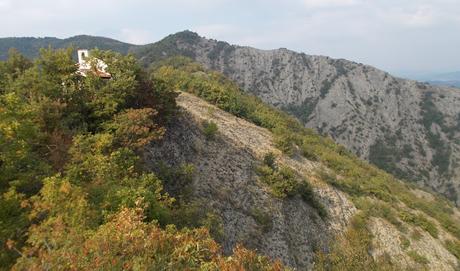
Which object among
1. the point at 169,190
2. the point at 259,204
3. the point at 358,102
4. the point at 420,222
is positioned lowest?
the point at 358,102

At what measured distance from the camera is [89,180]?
1744cm

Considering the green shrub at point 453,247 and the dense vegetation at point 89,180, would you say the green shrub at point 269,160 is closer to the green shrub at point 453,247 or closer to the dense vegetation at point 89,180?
the dense vegetation at point 89,180

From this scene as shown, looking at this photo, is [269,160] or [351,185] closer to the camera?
[269,160]

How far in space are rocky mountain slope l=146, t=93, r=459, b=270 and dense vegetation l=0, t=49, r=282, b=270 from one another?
2000 mm

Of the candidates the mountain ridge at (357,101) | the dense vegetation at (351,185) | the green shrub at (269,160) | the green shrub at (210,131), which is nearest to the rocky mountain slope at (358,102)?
the mountain ridge at (357,101)

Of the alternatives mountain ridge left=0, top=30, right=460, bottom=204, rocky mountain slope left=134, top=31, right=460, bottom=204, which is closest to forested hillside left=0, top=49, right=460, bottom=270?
rocky mountain slope left=134, top=31, right=460, bottom=204

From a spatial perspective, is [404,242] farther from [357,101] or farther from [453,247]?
[357,101]

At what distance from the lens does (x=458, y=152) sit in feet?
395

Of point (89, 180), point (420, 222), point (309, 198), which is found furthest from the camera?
point (420, 222)

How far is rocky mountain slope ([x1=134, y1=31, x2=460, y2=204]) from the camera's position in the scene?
115m

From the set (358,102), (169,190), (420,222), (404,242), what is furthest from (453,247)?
(358,102)

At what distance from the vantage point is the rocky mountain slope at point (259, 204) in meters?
25.3

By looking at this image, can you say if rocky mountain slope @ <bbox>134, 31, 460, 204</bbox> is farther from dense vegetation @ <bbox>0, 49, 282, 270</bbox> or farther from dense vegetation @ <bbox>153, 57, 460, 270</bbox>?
dense vegetation @ <bbox>0, 49, 282, 270</bbox>

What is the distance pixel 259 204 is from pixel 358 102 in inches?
4573
